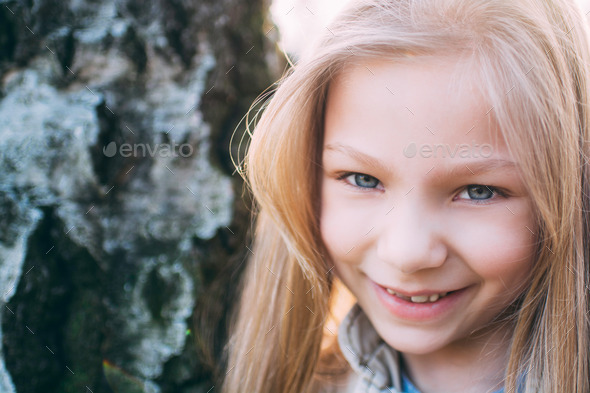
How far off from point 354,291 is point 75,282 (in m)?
0.70

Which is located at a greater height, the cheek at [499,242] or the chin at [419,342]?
the cheek at [499,242]

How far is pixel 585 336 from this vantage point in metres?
0.99

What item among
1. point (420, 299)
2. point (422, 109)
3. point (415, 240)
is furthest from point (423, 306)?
point (422, 109)

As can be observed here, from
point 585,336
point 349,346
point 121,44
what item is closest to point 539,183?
point 585,336

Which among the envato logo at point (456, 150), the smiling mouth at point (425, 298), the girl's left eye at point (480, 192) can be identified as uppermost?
the envato logo at point (456, 150)

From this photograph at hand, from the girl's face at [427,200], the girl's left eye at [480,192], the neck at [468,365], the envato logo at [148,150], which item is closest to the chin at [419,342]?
the girl's face at [427,200]

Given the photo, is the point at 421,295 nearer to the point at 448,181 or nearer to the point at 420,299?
the point at 420,299

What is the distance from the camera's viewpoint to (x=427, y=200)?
0.91 meters

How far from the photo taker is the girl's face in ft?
2.86

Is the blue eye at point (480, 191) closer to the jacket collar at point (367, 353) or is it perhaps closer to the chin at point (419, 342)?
the chin at point (419, 342)

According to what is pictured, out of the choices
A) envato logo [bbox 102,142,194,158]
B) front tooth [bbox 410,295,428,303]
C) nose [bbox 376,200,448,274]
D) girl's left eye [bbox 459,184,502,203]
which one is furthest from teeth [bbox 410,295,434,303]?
envato logo [bbox 102,142,194,158]

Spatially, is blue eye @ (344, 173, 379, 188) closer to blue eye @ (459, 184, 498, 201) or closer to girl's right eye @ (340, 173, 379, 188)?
girl's right eye @ (340, 173, 379, 188)

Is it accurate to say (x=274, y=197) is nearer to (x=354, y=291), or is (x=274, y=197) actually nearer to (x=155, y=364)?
(x=354, y=291)

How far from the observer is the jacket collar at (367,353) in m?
1.16
